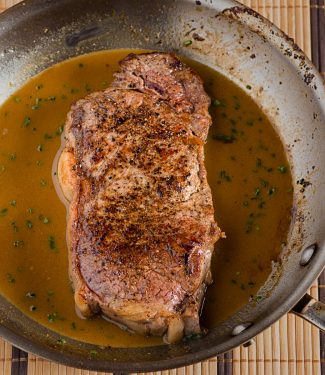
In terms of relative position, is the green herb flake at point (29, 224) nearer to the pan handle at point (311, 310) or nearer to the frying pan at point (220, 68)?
the frying pan at point (220, 68)

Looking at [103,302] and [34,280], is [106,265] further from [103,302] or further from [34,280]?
[34,280]

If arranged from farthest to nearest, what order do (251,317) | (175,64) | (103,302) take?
(175,64)
(251,317)
(103,302)

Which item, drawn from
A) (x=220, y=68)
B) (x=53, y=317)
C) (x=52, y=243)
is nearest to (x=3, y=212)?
(x=52, y=243)

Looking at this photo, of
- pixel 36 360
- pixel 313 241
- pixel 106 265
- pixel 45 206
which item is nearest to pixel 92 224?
pixel 106 265

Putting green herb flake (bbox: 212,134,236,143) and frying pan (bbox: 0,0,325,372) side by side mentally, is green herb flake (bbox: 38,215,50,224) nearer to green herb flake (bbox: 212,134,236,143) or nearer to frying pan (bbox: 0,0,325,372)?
frying pan (bbox: 0,0,325,372)

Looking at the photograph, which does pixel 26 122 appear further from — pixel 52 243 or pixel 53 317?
pixel 53 317

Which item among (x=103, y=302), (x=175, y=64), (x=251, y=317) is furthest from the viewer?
(x=175, y=64)
